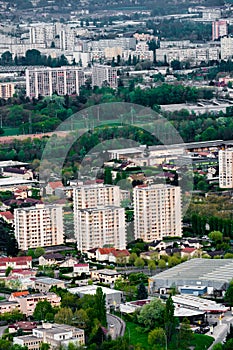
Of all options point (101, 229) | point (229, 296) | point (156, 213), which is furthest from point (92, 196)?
point (229, 296)

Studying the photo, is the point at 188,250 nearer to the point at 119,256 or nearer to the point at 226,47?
the point at 119,256

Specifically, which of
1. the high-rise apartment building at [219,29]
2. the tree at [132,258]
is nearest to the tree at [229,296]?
the tree at [132,258]

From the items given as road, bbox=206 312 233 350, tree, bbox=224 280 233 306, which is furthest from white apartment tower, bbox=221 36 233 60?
road, bbox=206 312 233 350

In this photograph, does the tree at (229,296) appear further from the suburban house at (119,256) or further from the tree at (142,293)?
the suburban house at (119,256)

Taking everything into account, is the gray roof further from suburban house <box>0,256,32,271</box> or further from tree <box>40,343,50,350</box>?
tree <box>40,343,50,350</box>

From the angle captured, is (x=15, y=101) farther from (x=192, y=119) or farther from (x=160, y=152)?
(x=160, y=152)

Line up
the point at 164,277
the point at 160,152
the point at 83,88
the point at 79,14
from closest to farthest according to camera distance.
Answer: the point at 164,277
the point at 160,152
the point at 83,88
the point at 79,14

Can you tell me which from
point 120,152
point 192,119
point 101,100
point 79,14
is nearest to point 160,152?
point 120,152
